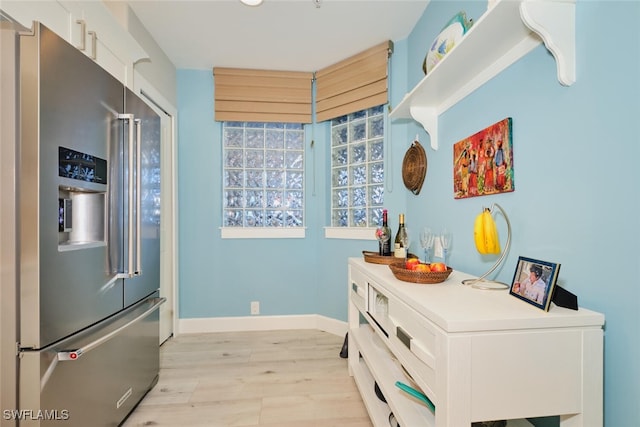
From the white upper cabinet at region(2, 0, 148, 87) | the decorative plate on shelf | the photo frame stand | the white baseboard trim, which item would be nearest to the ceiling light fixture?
the white upper cabinet at region(2, 0, 148, 87)

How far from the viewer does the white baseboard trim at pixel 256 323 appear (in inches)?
108

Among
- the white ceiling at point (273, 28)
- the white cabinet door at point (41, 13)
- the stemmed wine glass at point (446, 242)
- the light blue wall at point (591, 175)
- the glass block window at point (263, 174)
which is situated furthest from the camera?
the glass block window at point (263, 174)

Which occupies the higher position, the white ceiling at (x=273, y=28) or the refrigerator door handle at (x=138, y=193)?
the white ceiling at (x=273, y=28)

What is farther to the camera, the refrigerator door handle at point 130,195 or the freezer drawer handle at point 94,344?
the refrigerator door handle at point 130,195

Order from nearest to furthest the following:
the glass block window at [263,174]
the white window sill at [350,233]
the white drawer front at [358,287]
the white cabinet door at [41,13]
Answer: the white cabinet door at [41,13], the white drawer front at [358,287], the white window sill at [350,233], the glass block window at [263,174]

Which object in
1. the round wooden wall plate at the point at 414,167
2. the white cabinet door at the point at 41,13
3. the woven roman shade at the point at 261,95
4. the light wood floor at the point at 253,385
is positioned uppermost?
the woven roman shade at the point at 261,95

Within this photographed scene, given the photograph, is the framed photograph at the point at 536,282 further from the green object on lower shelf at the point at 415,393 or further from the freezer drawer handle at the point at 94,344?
the freezer drawer handle at the point at 94,344

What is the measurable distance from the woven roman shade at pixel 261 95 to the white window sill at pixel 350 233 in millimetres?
1105

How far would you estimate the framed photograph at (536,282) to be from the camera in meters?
0.83

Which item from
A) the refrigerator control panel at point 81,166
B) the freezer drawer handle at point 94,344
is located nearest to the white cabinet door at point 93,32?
the refrigerator control panel at point 81,166

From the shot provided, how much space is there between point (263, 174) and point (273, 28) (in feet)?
4.09

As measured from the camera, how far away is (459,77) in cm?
138

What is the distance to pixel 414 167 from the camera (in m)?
2.10

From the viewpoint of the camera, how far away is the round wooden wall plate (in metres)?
2.00
